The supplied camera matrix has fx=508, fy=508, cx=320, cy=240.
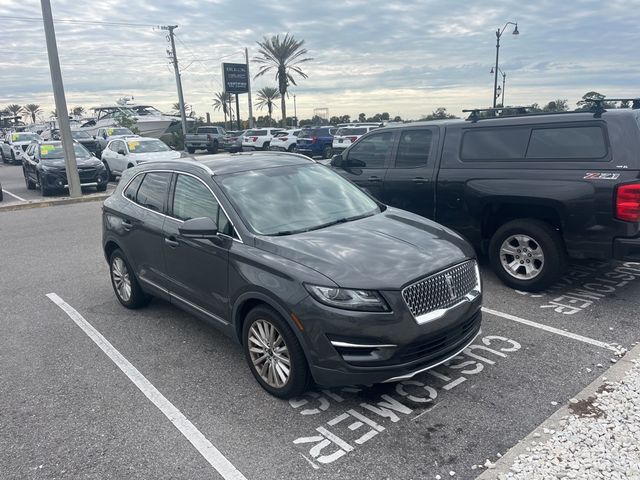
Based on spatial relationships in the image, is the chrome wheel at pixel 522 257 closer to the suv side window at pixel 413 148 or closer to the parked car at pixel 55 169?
the suv side window at pixel 413 148

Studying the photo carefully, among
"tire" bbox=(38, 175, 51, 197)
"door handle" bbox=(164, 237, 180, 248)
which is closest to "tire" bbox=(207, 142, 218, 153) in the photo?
"tire" bbox=(38, 175, 51, 197)

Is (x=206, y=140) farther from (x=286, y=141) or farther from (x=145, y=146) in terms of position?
(x=145, y=146)

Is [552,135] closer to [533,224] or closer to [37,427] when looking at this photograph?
[533,224]

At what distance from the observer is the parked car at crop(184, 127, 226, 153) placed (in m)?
34.7

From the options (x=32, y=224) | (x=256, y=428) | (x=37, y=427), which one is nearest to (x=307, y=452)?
(x=256, y=428)

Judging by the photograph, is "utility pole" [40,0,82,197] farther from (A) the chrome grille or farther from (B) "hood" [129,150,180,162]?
(A) the chrome grille

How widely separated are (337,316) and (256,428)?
95 cm

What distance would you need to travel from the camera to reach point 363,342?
127 inches

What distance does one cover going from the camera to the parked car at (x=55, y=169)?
50.9 ft

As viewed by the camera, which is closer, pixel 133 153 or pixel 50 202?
pixel 50 202

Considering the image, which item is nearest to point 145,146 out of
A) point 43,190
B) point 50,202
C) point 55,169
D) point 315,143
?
point 55,169

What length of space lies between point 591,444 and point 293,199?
2.78m

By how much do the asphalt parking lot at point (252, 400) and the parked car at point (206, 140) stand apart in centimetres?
3015

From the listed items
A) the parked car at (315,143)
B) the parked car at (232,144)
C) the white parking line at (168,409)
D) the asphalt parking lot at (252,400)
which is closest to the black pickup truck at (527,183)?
the asphalt parking lot at (252,400)
